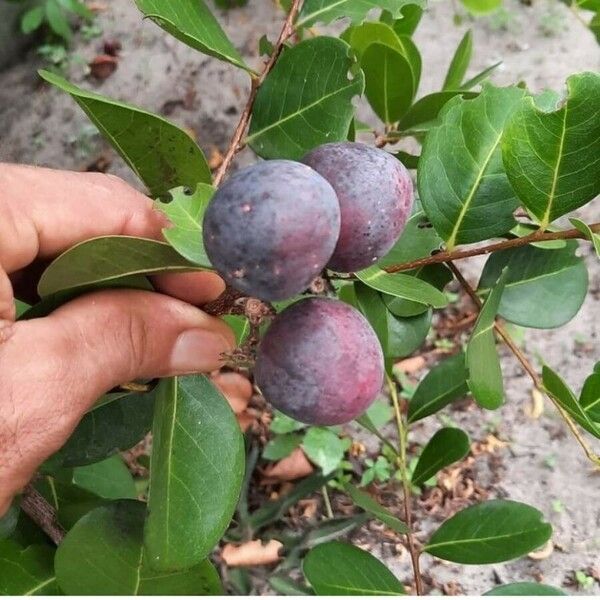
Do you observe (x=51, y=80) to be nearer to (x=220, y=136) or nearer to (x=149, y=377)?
(x=149, y=377)

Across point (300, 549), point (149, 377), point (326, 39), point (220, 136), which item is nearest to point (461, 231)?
point (326, 39)

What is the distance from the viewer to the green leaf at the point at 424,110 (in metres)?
1.13

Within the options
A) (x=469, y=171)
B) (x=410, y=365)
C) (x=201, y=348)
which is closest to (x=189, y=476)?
(x=201, y=348)

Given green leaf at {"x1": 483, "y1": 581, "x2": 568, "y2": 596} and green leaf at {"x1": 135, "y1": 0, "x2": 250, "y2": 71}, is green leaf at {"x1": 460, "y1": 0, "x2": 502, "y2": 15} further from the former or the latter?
green leaf at {"x1": 483, "y1": 581, "x2": 568, "y2": 596}

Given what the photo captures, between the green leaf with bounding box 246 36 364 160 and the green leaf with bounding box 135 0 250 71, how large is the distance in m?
0.05

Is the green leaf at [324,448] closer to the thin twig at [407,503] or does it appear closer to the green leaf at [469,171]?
the thin twig at [407,503]

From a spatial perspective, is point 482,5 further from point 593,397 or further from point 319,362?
point 319,362

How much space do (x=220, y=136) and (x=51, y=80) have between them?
78.3 inches

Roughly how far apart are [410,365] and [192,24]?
4.66ft

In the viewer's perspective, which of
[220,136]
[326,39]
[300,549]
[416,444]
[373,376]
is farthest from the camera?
[220,136]

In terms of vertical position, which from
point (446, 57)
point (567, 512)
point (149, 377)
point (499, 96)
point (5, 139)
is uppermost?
point (499, 96)

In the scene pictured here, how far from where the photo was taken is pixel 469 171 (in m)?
0.91

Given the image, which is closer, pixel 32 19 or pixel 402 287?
pixel 402 287

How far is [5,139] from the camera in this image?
2789 mm
